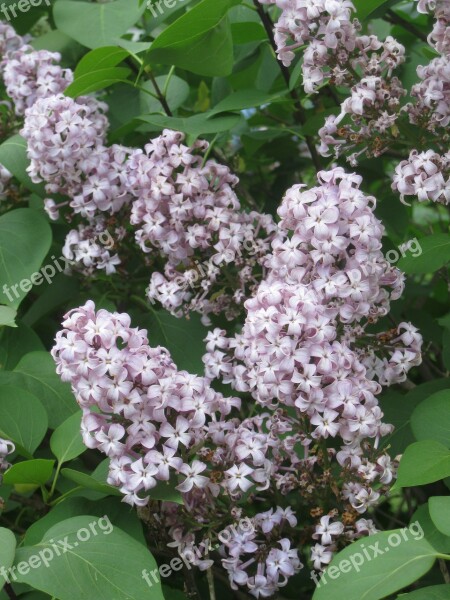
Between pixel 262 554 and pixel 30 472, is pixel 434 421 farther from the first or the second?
pixel 30 472

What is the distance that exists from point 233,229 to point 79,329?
2.09ft

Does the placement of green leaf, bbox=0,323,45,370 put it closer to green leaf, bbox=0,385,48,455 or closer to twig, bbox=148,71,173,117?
green leaf, bbox=0,385,48,455

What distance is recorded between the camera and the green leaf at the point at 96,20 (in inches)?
118


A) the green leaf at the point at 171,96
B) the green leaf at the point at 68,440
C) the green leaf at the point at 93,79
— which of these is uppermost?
the green leaf at the point at 93,79

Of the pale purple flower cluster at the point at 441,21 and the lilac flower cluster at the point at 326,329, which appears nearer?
the lilac flower cluster at the point at 326,329

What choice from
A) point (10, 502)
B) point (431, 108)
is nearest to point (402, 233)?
point (431, 108)

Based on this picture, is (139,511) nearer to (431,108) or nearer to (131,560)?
(131,560)

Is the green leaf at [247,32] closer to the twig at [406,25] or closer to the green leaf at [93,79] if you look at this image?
the green leaf at [93,79]

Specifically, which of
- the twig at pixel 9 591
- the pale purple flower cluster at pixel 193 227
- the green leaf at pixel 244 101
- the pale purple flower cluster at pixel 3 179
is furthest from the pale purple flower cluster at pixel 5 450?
the green leaf at pixel 244 101

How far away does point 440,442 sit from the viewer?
2215 mm

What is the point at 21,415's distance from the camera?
238 cm

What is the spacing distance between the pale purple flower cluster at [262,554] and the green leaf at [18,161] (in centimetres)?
125

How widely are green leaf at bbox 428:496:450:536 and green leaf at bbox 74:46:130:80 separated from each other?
5.06 ft

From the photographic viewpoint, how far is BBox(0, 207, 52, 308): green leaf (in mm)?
2674
